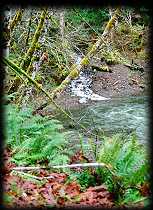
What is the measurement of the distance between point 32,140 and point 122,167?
5.80 ft

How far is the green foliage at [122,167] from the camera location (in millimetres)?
3865

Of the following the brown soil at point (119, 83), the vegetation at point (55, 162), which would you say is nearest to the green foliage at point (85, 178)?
the vegetation at point (55, 162)

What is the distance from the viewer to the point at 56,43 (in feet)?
28.7

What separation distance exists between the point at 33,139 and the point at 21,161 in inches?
44.9

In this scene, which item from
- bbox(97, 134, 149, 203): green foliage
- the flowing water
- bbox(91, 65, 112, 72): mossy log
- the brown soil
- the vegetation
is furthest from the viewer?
bbox(91, 65, 112, 72): mossy log

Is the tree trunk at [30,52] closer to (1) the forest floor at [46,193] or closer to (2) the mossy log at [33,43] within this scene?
(2) the mossy log at [33,43]

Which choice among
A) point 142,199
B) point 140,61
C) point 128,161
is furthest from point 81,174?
point 140,61

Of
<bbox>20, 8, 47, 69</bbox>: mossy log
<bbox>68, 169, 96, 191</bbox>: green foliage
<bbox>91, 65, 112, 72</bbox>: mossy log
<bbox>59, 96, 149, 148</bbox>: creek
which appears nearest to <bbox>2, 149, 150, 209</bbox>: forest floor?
<bbox>68, 169, 96, 191</bbox>: green foliage

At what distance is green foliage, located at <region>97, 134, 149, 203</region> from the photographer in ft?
12.7

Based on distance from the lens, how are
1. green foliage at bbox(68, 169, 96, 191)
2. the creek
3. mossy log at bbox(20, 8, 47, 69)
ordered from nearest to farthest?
green foliage at bbox(68, 169, 96, 191)
mossy log at bbox(20, 8, 47, 69)
the creek

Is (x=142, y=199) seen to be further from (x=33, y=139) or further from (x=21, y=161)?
(x=33, y=139)

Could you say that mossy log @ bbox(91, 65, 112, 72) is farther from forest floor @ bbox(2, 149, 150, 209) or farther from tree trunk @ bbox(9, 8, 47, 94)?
forest floor @ bbox(2, 149, 150, 209)

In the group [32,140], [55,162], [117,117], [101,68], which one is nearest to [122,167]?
[55,162]

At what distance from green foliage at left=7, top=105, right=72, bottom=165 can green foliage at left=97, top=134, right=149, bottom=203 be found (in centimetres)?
61
